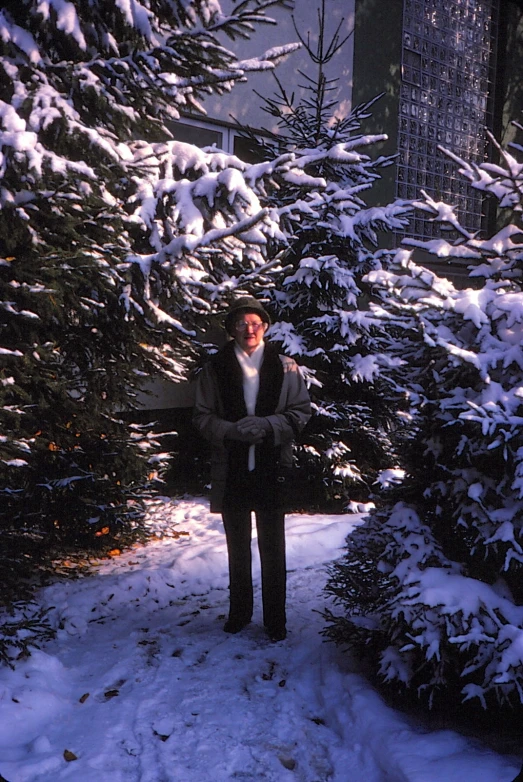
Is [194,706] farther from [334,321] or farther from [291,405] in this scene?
[334,321]

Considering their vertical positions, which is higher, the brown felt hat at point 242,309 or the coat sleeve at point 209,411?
the brown felt hat at point 242,309

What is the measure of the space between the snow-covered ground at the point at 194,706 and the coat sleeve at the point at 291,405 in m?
1.21

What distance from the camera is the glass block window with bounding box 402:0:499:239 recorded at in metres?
10.7

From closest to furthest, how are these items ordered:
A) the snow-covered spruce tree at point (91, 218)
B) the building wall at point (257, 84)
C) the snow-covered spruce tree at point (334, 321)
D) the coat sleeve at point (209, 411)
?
the snow-covered spruce tree at point (91, 218) < the coat sleeve at point (209, 411) < the snow-covered spruce tree at point (334, 321) < the building wall at point (257, 84)

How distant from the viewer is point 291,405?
4.30m

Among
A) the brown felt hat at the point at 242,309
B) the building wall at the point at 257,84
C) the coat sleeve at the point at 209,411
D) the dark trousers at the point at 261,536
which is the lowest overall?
the dark trousers at the point at 261,536

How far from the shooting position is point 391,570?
3303mm

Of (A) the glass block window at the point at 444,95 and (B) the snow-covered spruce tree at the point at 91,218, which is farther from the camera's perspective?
(A) the glass block window at the point at 444,95

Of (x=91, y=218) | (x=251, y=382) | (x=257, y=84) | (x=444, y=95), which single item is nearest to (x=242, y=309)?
(x=251, y=382)

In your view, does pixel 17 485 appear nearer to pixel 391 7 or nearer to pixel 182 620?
pixel 182 620

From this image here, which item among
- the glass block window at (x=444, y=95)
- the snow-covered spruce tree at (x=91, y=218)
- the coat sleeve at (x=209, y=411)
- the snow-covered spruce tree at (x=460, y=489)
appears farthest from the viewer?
the glass block window at (x=444, y=95)

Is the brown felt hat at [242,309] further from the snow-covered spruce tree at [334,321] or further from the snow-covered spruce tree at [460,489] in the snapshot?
the snow-covered spruce tree at [334,321]

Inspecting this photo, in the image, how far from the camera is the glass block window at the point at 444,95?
10703 mm

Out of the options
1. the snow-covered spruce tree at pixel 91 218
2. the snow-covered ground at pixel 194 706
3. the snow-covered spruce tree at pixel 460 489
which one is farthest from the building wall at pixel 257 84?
the snow-covered spruce tree at pixel 460 489
